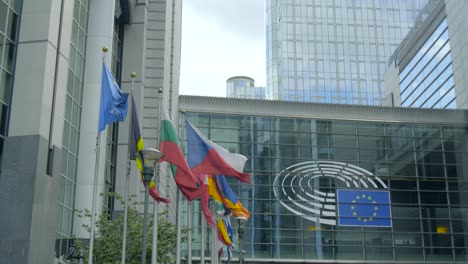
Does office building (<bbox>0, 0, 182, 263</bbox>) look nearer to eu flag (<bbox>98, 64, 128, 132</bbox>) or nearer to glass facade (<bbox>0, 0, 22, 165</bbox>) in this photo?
glass facade (<bbox>0, 0, 22, 165</bbox>)

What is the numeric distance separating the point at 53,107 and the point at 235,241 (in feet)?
111

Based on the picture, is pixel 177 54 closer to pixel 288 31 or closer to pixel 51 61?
pixel 51 61

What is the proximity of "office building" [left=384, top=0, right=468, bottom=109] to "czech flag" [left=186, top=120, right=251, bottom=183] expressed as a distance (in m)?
46.3

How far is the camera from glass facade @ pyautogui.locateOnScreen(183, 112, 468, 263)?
58.4m

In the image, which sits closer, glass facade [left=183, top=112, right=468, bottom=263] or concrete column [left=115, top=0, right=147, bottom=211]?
concrete column [left=115, top=0, right=147, bottom=211]

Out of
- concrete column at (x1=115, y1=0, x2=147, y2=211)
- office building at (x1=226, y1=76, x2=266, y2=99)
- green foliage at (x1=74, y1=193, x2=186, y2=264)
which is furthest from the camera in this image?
office building at (x1=226, y1=76, x2=266, y2=99)

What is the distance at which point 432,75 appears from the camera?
75.1m

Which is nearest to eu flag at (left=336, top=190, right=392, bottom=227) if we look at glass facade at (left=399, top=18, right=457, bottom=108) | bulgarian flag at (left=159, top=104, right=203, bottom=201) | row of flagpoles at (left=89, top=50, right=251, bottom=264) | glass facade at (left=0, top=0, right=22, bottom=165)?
glass facade at (left=399, top=18, right=457, bottom=108)

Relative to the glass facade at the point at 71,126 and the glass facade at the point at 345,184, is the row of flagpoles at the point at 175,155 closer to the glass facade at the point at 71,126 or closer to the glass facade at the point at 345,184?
the glass facade at the point at 71,126

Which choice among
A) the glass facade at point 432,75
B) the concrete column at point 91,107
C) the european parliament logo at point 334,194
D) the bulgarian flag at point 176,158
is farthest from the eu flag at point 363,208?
the bulgarian flag at point 176,158

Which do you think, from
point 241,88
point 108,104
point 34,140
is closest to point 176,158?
point 108,104

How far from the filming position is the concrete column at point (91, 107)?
1244 inches

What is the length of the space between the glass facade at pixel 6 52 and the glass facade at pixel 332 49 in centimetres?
10378

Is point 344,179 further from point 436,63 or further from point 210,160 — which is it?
point 210,160
